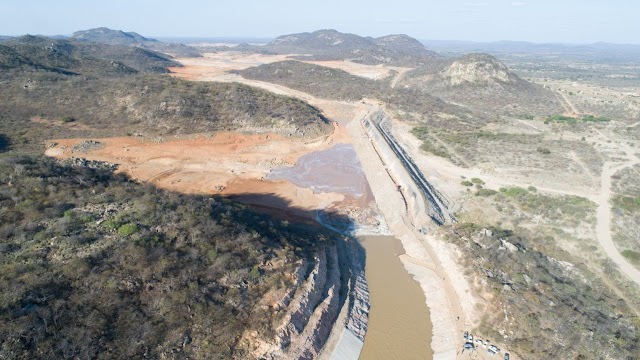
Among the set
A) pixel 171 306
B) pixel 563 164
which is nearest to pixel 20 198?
pixel 171 306

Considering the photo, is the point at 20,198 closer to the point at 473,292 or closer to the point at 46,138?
the point at 473,292

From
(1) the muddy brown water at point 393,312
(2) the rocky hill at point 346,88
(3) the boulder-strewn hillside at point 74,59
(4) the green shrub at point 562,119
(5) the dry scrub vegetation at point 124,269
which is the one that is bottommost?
(1) the muddy brown water at point 393,312

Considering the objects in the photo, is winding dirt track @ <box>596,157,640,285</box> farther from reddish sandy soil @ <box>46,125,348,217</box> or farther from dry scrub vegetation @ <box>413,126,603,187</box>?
reddish sandy soil @ <box>46,125,348,217</box>

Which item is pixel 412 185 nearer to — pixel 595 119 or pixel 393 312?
pixel 393 312

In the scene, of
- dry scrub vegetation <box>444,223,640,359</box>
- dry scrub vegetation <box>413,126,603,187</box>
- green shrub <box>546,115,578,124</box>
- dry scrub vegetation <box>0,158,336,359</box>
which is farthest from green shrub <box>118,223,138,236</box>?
green shrub <box>546,115,578,124</box>

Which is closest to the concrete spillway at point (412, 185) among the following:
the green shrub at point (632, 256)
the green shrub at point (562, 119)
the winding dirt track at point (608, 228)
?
the winding dirt track at point (608, 228)

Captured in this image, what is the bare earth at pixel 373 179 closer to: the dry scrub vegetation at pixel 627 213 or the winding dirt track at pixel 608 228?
the winding dirt track at pixel 608 228
